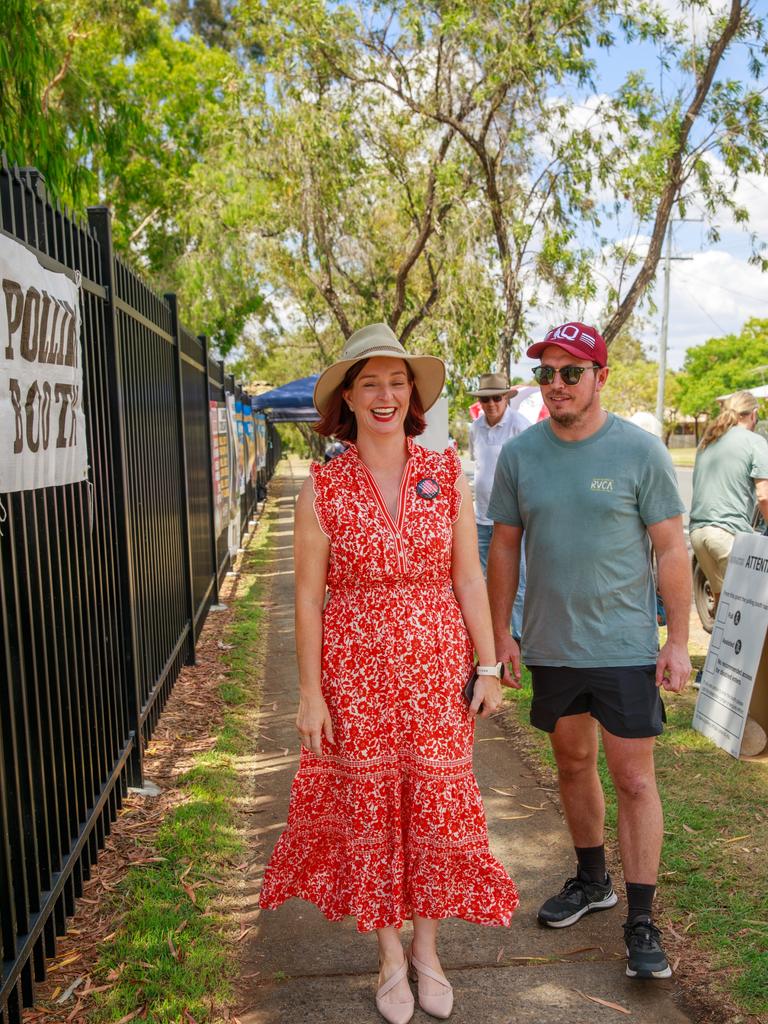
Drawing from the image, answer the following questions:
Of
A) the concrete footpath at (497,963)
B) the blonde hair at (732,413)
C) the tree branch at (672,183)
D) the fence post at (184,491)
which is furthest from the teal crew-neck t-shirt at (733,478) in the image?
the tree branch at (672,183)

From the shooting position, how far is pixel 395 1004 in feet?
9.55

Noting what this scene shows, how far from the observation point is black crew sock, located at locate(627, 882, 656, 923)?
3.17 m

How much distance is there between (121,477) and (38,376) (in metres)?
1.67

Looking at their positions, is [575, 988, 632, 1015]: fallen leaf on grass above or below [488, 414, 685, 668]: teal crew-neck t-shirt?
below

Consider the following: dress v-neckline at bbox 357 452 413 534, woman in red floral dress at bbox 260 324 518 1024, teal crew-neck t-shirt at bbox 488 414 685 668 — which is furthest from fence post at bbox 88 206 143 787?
teal crew-neck t-shirt at bbox 488 414 685 668

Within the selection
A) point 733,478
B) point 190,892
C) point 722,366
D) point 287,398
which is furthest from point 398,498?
point 722,366

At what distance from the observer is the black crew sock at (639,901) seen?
3.17m

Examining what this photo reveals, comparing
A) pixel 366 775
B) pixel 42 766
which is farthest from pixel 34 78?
pixel 366 775

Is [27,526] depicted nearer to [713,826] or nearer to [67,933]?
[67,933]

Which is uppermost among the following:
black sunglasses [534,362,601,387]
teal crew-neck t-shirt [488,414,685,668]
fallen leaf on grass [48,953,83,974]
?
black sunglasses [534,362,601,387]

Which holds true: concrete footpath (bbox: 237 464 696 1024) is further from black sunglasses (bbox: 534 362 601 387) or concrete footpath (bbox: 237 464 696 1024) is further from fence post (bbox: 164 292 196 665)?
fence post (bbox: 164 292 196 665)

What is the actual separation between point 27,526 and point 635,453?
6.43ft

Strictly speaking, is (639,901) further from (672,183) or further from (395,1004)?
(672,183)

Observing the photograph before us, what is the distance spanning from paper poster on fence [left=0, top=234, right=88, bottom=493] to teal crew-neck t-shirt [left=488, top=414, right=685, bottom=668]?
1.61 metres
